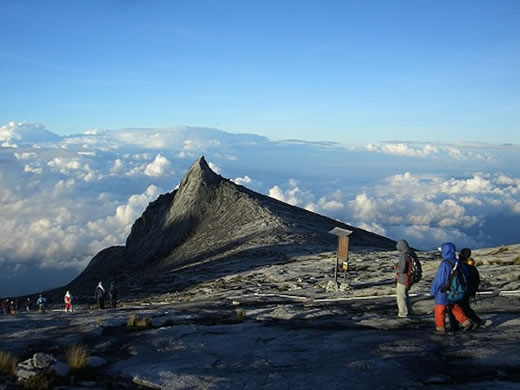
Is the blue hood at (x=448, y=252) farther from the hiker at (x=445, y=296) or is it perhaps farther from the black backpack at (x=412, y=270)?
the black backpack at (x=412, y=270)

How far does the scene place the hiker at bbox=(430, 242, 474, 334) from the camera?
1266cm

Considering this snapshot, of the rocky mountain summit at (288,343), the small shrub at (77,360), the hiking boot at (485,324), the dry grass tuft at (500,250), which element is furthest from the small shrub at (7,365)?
the dry grass tuft at (500,250)

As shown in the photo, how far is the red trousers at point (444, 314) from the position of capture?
12703 millimetres

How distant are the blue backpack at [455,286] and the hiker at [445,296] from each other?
0.06 metres

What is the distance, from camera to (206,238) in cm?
6888

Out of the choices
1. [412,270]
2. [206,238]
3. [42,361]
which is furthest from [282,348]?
[206,238]

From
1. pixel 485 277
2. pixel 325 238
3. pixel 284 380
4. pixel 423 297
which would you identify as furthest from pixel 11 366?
pixel 325 238

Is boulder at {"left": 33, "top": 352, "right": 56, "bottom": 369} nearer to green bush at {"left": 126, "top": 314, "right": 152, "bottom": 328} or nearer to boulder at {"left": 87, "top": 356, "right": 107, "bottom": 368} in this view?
boulder at {"left": 87, "top": 356, "right": 107, "bottom": 368}

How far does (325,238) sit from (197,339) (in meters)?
47.3

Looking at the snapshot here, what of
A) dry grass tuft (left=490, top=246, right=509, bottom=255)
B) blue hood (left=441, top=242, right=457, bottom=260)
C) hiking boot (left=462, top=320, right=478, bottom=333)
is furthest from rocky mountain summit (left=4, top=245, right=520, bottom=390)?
dry grass tuft (left=490, top=246, right=509, bottom=255)

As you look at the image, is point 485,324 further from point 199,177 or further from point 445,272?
point 199,177

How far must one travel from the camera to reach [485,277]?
22.5m

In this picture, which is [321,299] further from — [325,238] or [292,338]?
[325,238]

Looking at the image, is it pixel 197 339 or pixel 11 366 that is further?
pixel 197 339
